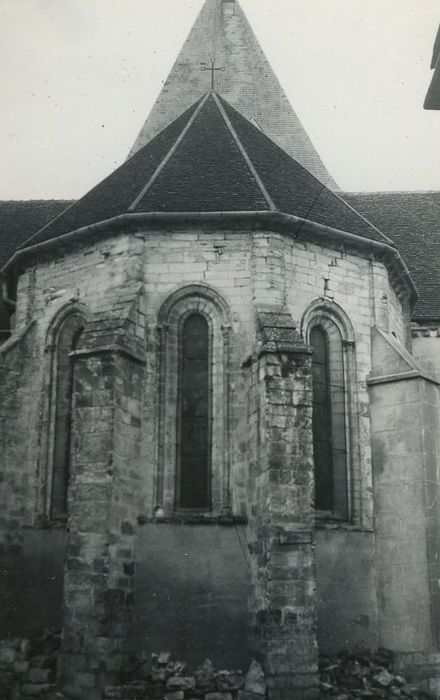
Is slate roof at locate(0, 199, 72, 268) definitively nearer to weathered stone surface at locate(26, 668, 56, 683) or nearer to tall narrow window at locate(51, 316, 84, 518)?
tall narrow window at locate(51, 316, 84, 518)

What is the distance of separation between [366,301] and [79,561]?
691 cm

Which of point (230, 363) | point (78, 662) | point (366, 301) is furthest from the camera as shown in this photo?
point (366, 301)

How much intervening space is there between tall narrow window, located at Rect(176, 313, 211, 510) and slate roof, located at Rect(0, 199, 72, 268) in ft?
24.5

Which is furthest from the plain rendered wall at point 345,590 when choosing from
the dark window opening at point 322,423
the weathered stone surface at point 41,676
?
the weathered stone surface at point 41,676

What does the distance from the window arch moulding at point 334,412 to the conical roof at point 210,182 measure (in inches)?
70.8

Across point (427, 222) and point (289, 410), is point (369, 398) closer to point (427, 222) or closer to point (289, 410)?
point (289, 410)

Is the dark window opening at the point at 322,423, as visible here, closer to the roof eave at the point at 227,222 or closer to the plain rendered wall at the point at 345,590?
the plain rendered wall at the point at 345,590

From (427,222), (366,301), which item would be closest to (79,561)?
(366,301)

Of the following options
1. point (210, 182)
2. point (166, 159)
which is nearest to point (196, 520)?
point (210, 182)

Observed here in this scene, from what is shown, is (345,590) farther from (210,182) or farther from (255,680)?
(210,182)

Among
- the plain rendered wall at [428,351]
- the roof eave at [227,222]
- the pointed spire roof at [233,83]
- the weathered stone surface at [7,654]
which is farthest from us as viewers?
the pointed spire roof at [233,83]

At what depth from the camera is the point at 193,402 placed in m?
13.9

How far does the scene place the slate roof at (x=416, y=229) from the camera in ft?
62.8

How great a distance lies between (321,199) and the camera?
631 inches
